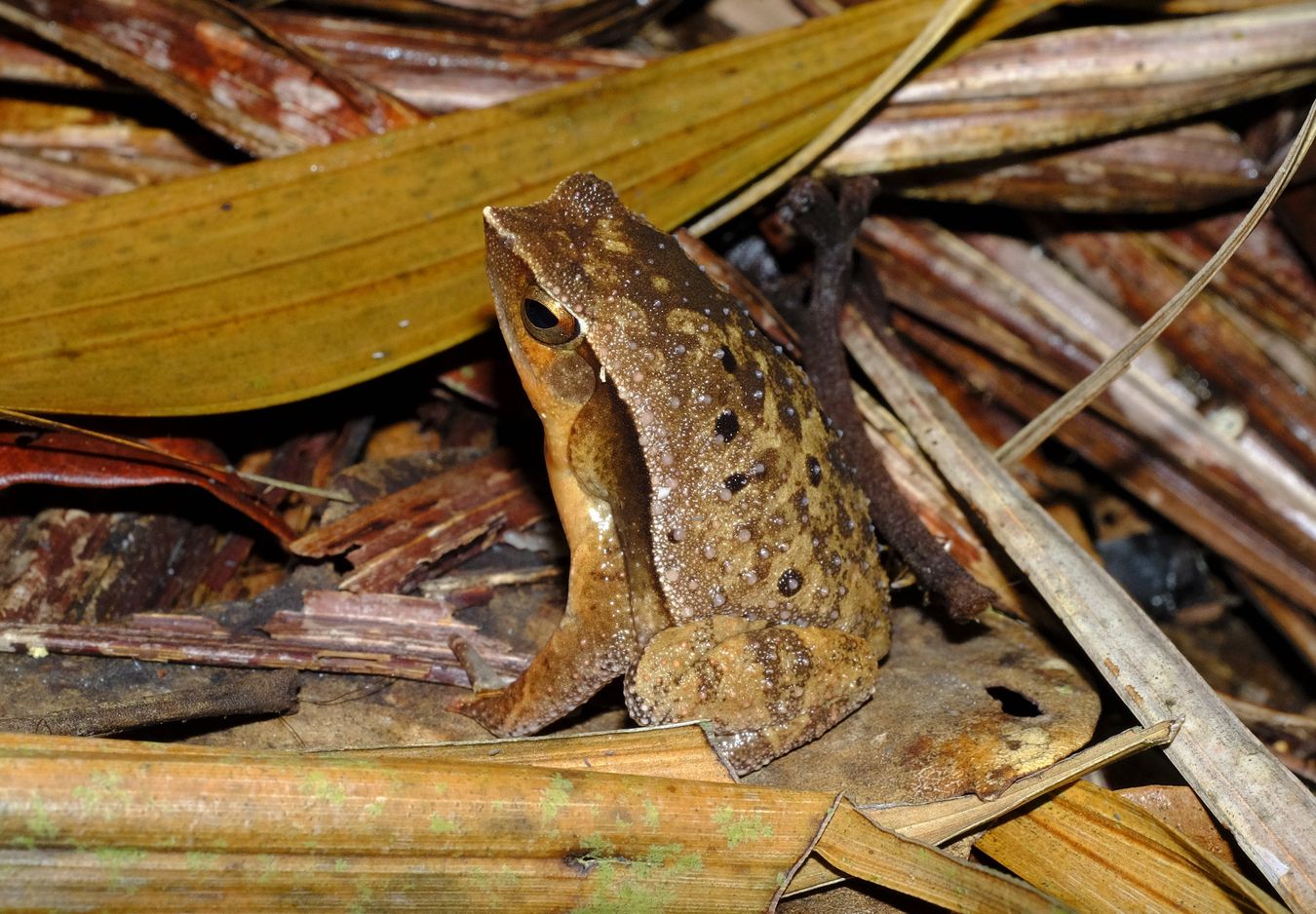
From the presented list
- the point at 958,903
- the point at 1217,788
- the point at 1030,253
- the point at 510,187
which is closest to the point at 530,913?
the point at 958,903

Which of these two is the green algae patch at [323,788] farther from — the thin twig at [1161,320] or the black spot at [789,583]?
the thin twig at [1161,320]

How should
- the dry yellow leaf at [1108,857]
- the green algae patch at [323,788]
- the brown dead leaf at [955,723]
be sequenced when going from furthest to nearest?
the brown dead leaf at [955,723] < the dry yellow leaf at [1108,857] < the green algae patch at [323,788]

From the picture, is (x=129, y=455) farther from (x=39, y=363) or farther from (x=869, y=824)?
(x=869, y=824)

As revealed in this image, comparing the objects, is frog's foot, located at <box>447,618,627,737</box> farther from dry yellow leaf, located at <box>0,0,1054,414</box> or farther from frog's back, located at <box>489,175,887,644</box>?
dry yellow leaf, located at <box>0,0,1054,414</box>

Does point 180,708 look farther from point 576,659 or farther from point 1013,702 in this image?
point 1013,702

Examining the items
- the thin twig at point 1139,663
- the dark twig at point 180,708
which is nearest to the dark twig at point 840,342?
the thin twig at point 1139,663

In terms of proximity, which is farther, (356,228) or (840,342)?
(840,342)

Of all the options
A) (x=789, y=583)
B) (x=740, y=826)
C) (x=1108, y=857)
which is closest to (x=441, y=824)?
(x=740, y=826)
